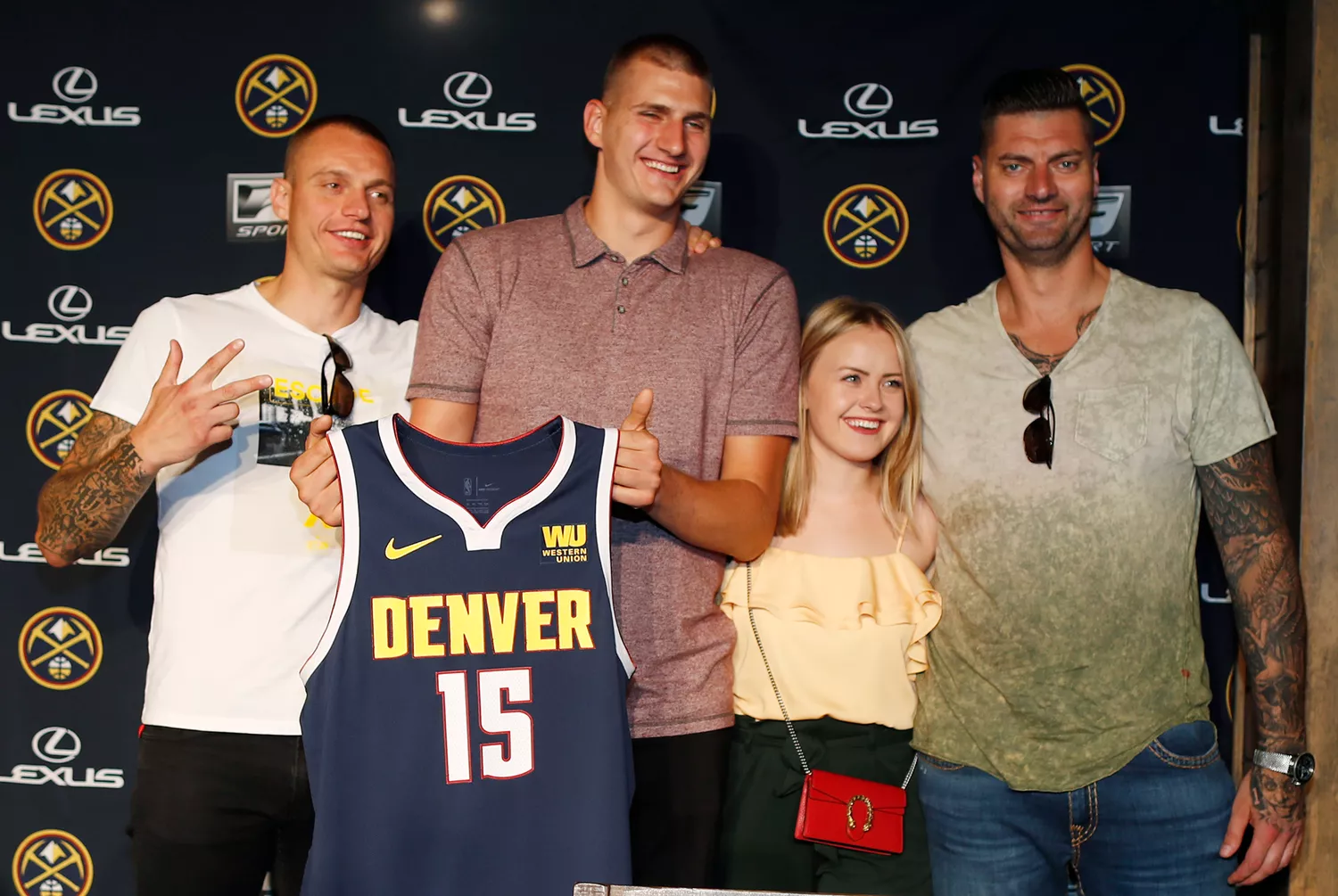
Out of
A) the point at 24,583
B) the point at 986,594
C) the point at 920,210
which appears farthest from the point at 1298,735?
the point at 24,583

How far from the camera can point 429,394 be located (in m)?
2.24

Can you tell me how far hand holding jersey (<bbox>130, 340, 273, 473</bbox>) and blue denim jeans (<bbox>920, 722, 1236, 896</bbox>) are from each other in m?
1.63

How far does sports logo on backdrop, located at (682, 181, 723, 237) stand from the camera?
9.98 feet

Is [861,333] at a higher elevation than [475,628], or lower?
higher

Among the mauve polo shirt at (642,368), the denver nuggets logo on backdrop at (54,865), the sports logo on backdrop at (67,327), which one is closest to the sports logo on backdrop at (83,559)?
the sports logo on backdrop at (67,327)

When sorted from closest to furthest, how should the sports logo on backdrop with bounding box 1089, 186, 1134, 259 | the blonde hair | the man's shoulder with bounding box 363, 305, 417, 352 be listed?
the blonde hair → the man's shoulder with bounding box 363, 305, 417, 352 → the sports logo on backdrop with bounding box 1089, 186, 1134, 259

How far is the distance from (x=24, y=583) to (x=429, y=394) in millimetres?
1564

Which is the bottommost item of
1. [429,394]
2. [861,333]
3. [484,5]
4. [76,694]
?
[76,694]

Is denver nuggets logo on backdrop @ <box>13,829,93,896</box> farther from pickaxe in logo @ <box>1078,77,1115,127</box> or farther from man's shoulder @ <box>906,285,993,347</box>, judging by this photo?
pickaxe in logo @ <box>1078,77,1115,127</box>

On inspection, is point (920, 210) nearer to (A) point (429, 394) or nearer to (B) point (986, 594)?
(B) point (986, 594)

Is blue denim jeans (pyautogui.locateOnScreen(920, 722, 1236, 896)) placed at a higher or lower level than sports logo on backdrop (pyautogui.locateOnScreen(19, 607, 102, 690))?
lower

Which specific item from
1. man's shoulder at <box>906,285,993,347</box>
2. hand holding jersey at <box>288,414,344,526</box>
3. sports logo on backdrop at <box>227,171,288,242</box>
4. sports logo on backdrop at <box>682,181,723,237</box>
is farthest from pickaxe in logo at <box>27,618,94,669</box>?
man's shoulder at <box>906,285,993,347</box>

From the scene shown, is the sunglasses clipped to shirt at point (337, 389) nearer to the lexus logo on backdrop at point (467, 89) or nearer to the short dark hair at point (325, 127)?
the short dark hair at point (325, 127)

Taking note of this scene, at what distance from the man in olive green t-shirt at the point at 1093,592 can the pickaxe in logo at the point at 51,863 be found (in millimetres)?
2251
